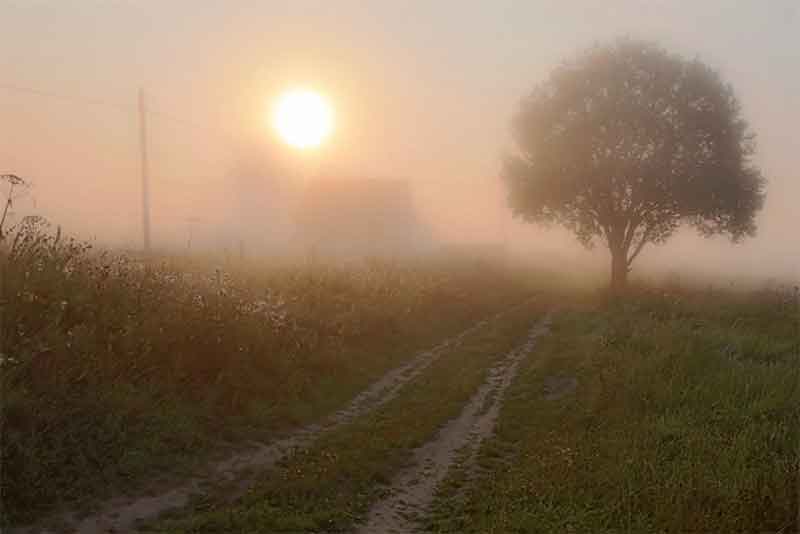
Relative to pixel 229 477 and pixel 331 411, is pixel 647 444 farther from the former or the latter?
pixel 229 477

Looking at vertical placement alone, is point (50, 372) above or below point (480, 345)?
above

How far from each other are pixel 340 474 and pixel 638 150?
31.6 meters

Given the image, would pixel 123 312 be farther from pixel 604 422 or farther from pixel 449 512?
pixel 604 422

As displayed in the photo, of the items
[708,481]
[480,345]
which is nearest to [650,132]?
[480,345]

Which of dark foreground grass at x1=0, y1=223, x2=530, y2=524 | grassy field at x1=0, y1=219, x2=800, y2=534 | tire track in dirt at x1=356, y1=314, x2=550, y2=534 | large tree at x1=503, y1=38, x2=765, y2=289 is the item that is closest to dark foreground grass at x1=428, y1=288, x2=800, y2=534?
grassy field at x1=0, y1=219, x2=800, y2=534

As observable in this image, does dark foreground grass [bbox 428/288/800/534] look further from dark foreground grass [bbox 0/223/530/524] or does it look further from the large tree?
the large tree

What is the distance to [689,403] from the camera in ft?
39.6

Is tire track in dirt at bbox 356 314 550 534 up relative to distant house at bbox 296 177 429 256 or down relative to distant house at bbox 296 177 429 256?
down

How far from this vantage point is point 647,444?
33.1ft

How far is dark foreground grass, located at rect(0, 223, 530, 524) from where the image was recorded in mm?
8266

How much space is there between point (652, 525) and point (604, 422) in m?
4.35

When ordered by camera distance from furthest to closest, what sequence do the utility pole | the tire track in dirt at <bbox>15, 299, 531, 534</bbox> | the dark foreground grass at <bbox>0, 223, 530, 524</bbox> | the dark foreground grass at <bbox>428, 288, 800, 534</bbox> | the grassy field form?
the utility pole, the dark foreground grass at <bbox>0, 223, 530, 524</bbox>, the grassy field, the dark foreground grass at <bbox>428, 288, 800, 534</bbox>, the tire track in dirt at <bbox>15, 299, 531, 534</bbox>

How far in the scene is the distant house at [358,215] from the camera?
7269cm

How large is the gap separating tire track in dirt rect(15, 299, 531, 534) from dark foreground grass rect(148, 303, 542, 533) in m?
0.30
